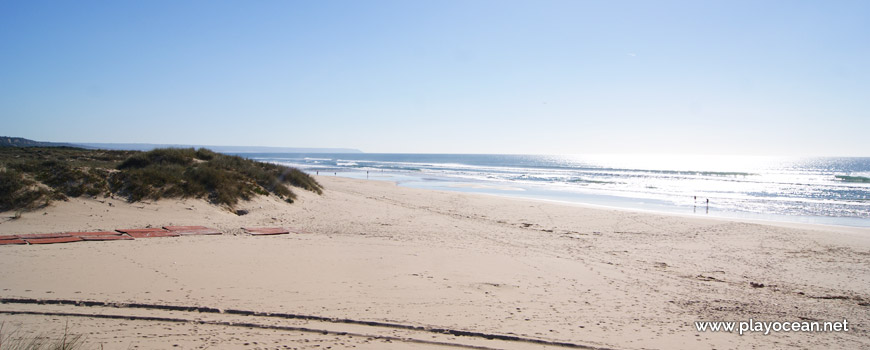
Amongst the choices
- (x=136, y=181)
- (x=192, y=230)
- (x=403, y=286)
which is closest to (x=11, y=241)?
(x=192, y=230)

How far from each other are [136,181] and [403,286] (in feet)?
30.9

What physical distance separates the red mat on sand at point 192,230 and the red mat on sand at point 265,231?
2.20 feet

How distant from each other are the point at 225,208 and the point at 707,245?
13009 millimetres

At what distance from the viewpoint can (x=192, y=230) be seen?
9.27 m

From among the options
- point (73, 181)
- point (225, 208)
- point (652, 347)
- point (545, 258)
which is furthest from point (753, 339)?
point (73, 181)

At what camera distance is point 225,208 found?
486 inches

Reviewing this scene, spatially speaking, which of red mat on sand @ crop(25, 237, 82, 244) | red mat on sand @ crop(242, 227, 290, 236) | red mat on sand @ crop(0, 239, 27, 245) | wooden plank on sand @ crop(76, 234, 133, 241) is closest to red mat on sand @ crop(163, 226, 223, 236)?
red mat on sand @ crop(242, 227, 290, 236)

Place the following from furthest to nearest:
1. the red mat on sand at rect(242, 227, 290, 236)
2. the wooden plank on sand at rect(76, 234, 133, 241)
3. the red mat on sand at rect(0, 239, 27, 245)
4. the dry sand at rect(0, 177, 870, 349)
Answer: the red mat on sand at rect(242, 227, 290, 236), the wooden plank on sand at rect(76, 234, 133, 241), the red mat on sand at rect(0, 239, 27, 245), the dry sand at rect(0, 177, 870, 349)

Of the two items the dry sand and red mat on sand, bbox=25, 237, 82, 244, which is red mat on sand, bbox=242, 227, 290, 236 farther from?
red mat on sand, bbox=25, 237, 82, 244

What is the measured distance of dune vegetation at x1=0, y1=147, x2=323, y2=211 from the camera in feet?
32.2

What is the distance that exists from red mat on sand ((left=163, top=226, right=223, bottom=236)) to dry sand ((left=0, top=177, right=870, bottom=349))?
1.47 feet

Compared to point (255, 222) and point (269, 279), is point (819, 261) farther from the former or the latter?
point (255, 222)

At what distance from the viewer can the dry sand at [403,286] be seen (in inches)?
181

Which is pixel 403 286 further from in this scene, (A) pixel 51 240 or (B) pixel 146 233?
(A) pixel 51 240
